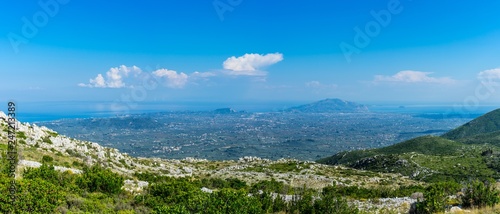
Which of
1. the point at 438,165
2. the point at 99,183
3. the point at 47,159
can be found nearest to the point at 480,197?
the point at 99,183

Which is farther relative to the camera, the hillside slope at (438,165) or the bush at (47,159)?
the hillside slope at (438,165)

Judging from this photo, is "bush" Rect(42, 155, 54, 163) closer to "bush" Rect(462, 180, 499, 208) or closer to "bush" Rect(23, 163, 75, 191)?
"bush" Rect(23, 163, 75, 191)

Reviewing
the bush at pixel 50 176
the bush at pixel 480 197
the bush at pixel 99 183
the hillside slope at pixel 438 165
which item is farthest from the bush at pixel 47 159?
the hillside slope at pixel 438 165

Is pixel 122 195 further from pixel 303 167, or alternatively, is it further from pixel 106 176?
pixel 303 167

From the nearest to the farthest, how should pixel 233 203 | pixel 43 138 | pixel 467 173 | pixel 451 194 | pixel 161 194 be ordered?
pixel 233 203 < pixel 161 194 < pixel 451 194 < pixel 43 138 < pixel 467 173

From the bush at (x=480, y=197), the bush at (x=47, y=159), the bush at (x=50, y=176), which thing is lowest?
the bush at (x=480, y=197)

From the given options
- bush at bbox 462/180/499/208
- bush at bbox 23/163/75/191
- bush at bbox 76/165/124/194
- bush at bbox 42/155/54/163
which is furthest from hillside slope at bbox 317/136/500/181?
bush at bbox 23/163/75/191

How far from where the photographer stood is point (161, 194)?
1967 centimetres

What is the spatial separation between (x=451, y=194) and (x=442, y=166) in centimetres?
8306

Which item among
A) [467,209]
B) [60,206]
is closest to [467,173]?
[467,209]

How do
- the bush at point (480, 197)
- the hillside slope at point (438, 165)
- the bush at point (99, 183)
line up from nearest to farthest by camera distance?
the bush at point (480, 197), the bush at point (99, 183), the hillside slope at point (438, 165)

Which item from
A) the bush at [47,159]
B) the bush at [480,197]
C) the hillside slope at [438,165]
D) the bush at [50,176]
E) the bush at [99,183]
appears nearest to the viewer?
the bush at [480,197]

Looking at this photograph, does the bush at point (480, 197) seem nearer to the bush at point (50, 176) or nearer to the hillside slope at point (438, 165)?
the bush at point (50, 176)

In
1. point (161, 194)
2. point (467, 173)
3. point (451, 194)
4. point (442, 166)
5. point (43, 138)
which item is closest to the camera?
point (161, 194)
